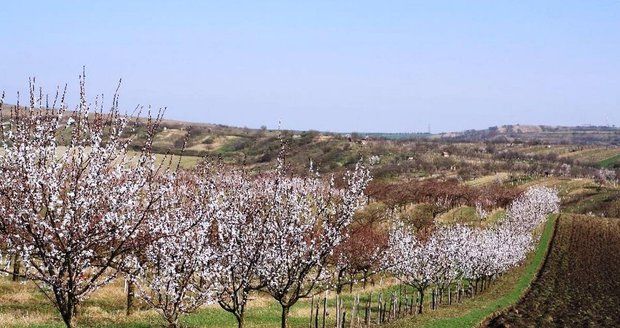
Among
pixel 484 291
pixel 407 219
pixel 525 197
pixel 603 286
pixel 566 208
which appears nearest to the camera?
pixel 484 291

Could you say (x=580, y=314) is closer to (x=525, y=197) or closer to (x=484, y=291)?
(x=484, y=291)

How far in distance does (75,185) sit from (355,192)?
12.8 meters

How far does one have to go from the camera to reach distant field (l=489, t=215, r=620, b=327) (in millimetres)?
42406

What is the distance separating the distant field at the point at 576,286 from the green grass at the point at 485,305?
3.22ft

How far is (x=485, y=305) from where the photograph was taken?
147 ft

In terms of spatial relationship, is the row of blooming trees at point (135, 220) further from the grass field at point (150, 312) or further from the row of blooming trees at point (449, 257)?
the row of blooming trees at point (449, 257)

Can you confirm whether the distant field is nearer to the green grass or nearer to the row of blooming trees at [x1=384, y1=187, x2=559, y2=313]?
the green grass

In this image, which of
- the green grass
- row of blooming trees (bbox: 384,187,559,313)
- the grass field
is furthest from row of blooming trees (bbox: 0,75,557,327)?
row of blooming trees (bbox: 384,187,559,313)

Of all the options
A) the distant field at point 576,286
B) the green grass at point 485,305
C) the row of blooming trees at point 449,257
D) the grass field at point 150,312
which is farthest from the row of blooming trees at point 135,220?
the distant field at point 576,286

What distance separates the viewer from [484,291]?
5562cm

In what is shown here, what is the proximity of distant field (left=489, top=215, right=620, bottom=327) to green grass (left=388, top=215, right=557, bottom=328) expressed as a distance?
3.22 feet

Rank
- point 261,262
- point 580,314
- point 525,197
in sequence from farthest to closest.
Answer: point 525,197, point 580,314, point 261,262

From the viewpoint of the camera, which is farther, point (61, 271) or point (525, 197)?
point (525, 197)

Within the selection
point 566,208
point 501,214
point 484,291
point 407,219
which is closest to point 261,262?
point 484,291
